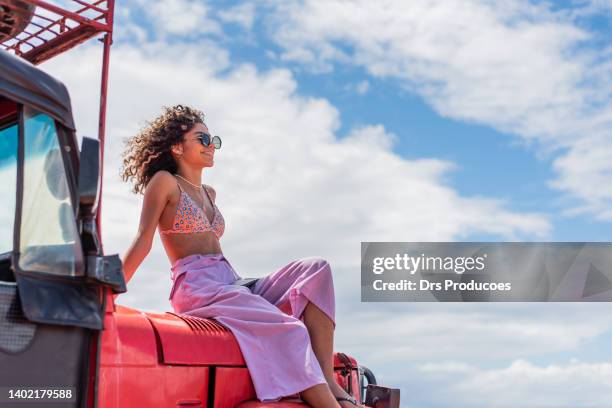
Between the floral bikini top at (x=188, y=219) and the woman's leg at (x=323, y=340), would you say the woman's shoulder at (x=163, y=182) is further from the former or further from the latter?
the woman's leg at (x=323, y=340)

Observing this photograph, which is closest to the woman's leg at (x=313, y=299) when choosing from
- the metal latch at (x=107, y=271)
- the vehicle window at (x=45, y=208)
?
the metal latch at (x=107, y=271)

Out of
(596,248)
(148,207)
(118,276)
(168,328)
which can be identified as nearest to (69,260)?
(118,276)

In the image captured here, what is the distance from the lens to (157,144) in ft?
18.4

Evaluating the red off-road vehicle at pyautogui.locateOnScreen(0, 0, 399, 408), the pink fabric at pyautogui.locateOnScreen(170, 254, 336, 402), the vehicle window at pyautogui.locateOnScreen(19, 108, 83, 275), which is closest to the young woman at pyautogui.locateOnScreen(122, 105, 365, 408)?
the pink fabric at pyautogui.locateOnScreen(170, 254, 336, 402)

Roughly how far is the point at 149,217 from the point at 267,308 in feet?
3.04

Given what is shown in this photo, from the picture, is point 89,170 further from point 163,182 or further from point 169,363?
point 163,182

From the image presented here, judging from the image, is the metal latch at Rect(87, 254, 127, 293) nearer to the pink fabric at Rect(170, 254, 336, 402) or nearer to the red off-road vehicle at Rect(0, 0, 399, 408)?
the red off-road vehicle at Rect(0, 0, 399, 408)

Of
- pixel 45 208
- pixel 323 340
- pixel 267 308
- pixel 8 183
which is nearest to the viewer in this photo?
pixel 45 208

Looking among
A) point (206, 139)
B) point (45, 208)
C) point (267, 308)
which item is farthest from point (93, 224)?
point (206, 139)

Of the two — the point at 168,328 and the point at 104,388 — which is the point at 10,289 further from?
the point at 168,328

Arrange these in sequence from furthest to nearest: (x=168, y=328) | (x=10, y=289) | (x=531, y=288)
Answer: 1. (x=531, y=288)
2. (x=168, y=328)
3. (x=10, y=289)

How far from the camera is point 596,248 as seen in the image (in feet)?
46.3

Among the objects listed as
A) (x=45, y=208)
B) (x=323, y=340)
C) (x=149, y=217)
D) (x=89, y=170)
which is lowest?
(x=323, y=340)

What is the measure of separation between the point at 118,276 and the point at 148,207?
5.46ft
